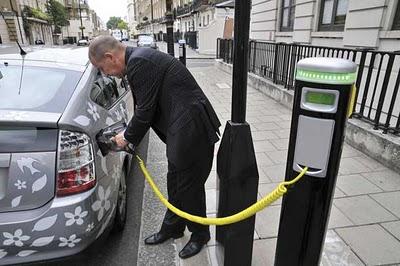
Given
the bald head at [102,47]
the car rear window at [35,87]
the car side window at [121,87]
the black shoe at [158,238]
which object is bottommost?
the black shoe at [158,238]

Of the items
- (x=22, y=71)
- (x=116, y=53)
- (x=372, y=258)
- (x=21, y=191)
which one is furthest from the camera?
(x=22, y=71)

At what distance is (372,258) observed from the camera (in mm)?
2469

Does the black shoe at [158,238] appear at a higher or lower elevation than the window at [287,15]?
lower

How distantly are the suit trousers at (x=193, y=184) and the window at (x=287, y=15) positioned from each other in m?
8.76

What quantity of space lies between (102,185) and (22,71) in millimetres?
1285

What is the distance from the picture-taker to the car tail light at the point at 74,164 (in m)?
2.01

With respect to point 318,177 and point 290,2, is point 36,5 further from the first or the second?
point 318,177

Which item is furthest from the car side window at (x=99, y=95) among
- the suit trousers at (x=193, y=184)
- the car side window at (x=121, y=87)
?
the suit trousers at (x=193, y=184)

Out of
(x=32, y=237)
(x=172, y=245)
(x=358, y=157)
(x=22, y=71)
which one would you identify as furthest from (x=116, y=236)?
(x=358, y=157)

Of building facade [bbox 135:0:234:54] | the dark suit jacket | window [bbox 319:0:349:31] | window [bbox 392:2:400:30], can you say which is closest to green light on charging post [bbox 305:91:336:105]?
the dark suit jacket

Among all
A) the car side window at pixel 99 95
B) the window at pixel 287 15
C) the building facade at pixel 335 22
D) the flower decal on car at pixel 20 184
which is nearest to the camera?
the flower decal on car at pixel 20 184

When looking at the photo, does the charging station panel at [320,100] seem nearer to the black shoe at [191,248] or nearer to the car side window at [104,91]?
the black shoe at [191,248]

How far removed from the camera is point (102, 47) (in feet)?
7.18

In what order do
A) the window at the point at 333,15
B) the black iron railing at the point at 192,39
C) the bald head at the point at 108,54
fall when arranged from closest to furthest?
the bald head at the point at 108,54 < the window at the point at 333,15 < the black iron railing at the point at 192,39
